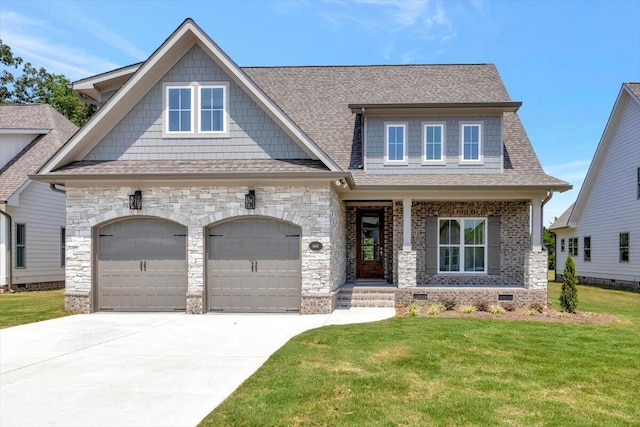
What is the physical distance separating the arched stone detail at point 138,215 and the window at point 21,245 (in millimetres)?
8841

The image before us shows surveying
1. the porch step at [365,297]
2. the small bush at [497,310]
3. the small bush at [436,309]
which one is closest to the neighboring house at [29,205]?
the porch step at [365,297]

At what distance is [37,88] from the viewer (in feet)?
129

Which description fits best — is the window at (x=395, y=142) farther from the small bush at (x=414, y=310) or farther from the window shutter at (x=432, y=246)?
the small bush at (x=414, y=310)

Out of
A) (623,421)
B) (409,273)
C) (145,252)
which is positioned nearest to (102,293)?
(145,252)

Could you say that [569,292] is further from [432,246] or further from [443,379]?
[443,379]

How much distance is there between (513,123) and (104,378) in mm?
15383

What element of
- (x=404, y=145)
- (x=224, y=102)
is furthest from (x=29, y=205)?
(x=404, y=145)

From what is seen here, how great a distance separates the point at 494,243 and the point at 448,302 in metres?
3.45

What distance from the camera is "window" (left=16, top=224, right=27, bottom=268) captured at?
1914 cm

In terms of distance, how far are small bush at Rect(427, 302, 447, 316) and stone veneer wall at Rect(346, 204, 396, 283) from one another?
10.4ft

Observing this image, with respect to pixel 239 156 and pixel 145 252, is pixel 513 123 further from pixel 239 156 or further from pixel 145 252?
pixel 145 252

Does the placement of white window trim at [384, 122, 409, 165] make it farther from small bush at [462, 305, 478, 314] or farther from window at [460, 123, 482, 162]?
small bush at [462, 305, 478, 314]

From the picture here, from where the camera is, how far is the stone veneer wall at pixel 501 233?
15484 millimetres

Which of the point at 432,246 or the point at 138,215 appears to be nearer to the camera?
the point at 138,215
